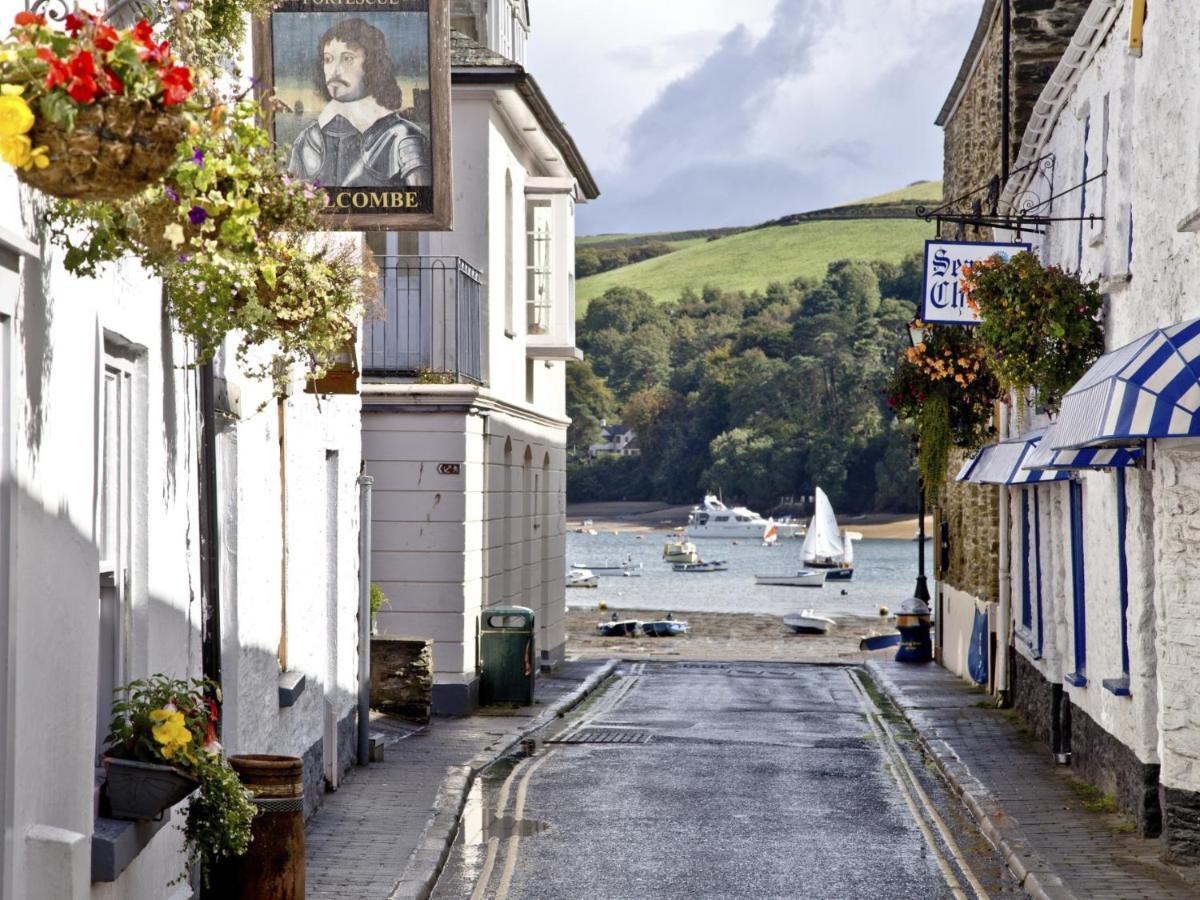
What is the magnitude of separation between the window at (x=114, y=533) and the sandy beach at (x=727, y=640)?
26.9 meters

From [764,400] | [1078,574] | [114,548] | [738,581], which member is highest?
[764,400]

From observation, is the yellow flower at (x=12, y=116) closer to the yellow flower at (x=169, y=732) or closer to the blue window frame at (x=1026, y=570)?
the yellow flower at (x=169, y=732)

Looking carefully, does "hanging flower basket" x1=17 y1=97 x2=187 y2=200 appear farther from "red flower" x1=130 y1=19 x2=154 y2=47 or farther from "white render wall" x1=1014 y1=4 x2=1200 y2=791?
"white render wall" x1=1014 y1=4 x2=1200 y2=791

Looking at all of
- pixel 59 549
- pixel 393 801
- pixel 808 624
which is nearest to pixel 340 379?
pixel 393 801

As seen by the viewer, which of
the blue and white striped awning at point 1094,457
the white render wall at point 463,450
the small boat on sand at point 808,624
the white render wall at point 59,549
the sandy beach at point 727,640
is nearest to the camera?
the white render wall at point 59,549

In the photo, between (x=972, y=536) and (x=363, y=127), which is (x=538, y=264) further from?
(x=363, y=127)

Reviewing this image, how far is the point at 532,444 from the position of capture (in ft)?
93.8

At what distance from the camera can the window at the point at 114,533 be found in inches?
329

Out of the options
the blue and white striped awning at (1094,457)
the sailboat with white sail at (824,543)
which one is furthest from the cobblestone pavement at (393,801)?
the sailboat with white sail at (824,543)

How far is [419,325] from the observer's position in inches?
900

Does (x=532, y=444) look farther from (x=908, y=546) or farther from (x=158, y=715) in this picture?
(x=908, y=546)

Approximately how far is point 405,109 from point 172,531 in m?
3.45

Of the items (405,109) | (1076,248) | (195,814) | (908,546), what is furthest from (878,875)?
(908,546)

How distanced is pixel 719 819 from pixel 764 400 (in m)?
121
